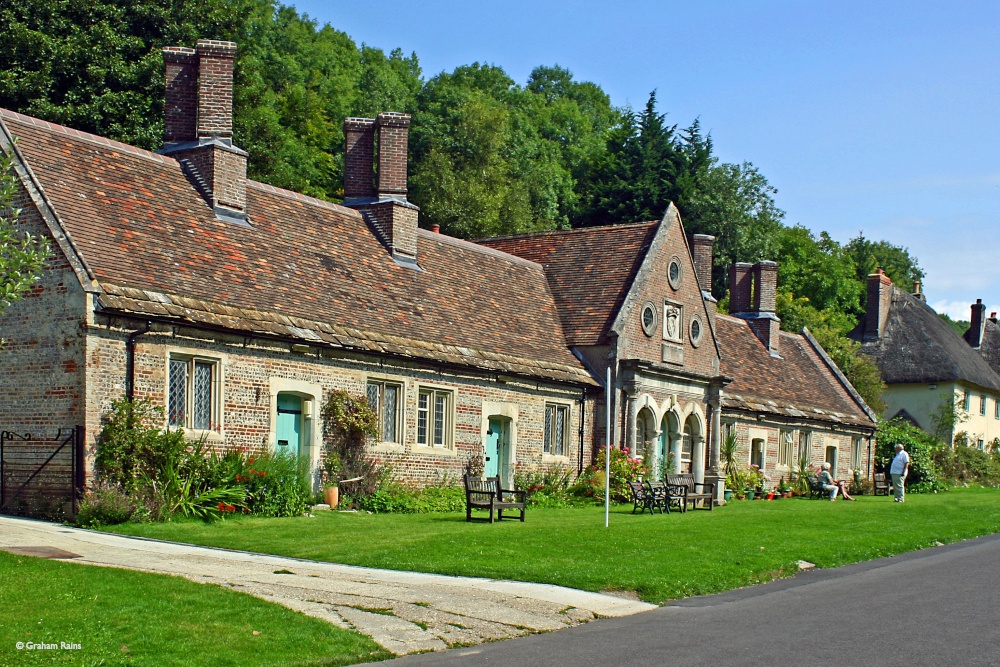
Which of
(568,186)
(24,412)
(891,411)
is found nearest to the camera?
(24,412)

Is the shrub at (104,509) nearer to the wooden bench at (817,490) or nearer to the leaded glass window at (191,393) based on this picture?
the leaded glass window at (191,393)

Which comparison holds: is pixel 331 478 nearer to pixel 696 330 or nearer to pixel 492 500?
pixel 492 500

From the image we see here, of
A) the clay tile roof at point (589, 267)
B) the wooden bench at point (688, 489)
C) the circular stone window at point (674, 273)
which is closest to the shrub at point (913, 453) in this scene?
the circular stone window at point (674, 273)

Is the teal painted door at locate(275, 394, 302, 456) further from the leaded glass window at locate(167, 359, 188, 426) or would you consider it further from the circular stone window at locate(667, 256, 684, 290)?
the circular stone window at locate(667, 256, 684, 290)

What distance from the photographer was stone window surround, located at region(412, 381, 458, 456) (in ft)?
87.3

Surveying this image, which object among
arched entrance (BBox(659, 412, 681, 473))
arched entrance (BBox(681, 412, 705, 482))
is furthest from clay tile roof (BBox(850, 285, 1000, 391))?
arched entrance (BBox(659, 412, 681, 473))

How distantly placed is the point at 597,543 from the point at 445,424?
9.72m

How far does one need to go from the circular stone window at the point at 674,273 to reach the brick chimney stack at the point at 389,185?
28.2ft

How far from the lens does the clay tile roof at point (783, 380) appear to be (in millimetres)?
41000

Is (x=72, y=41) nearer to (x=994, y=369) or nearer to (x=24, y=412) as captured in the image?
(x=24, y=412)

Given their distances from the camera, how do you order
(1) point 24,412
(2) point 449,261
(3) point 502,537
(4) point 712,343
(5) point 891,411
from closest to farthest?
(3) point 502,537
(1) point 24,412
(2) point 449,261
(4) point 712,343
(5) point 891,411

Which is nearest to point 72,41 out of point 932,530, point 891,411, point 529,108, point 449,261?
point 449,261

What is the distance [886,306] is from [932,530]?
1752 inches

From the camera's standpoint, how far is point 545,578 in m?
15.0
